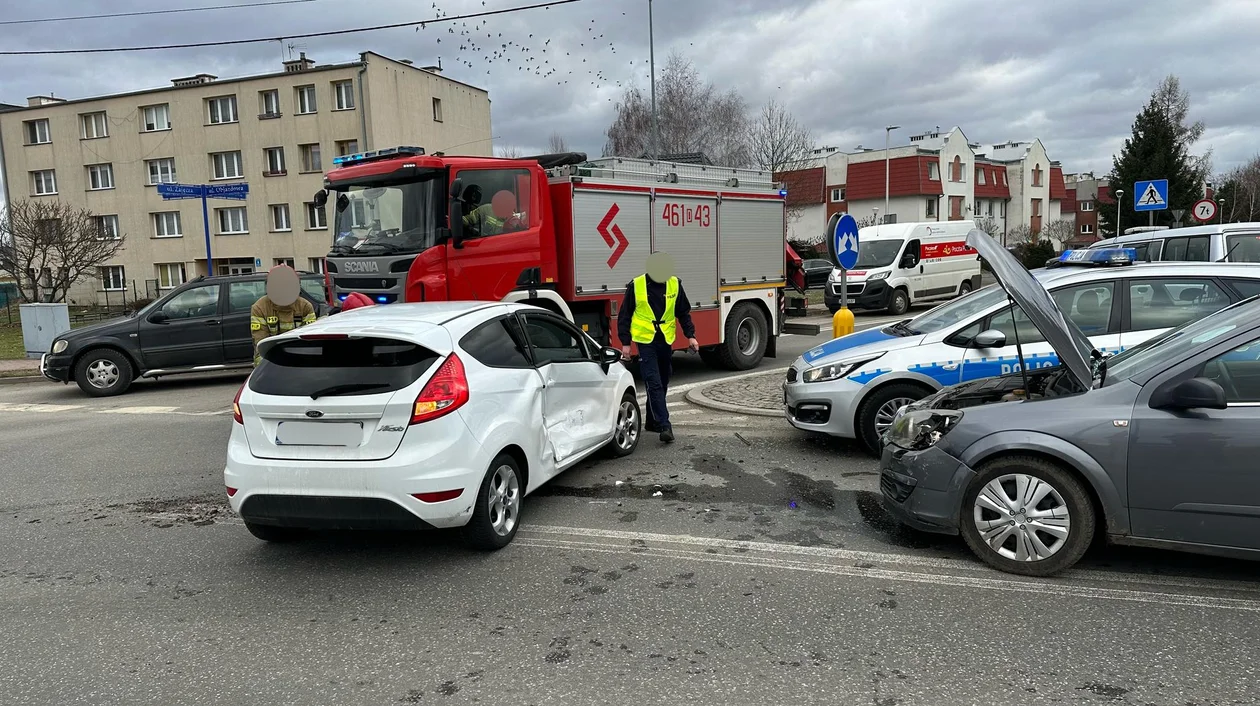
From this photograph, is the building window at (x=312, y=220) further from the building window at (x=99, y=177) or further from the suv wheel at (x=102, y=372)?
the suv wheel at (x=102, y=372)

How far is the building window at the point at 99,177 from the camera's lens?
40.4m

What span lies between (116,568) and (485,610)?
236 cm

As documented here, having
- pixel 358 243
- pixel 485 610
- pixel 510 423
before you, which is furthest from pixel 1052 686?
pixel 358 243

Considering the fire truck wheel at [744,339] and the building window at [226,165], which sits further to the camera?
the building window at [226,165]

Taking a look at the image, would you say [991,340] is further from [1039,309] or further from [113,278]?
[113,278]

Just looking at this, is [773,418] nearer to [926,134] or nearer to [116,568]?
[116,568]

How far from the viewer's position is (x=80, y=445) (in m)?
8.27

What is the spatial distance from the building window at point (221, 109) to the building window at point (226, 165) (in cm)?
149

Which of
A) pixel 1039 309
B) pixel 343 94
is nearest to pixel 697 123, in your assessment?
pixel 343 94

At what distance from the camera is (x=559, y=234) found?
970cm

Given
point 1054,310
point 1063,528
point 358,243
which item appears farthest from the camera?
point 358,243

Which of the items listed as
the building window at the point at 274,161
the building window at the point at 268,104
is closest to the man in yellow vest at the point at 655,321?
the building window at the point at 274,161

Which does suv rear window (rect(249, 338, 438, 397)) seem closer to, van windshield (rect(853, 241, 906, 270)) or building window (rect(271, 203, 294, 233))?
van windshield (rect(853, 241, 906, 270))

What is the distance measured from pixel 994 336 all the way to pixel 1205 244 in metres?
7.43
